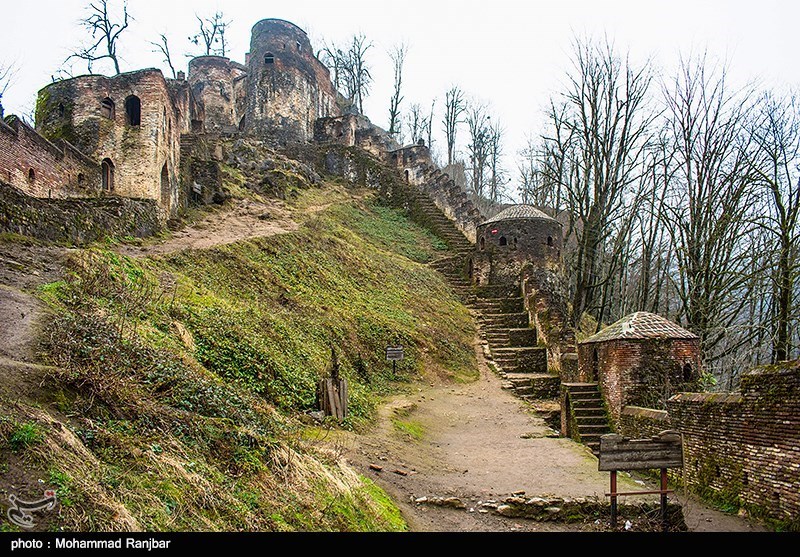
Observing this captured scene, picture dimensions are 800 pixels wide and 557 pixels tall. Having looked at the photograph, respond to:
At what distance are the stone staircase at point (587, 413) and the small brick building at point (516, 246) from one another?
35.3ft

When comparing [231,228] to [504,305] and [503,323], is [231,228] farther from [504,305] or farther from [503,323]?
[504,305]

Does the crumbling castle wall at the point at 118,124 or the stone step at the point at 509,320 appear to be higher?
the crumbling castle wall at the point at 118,124

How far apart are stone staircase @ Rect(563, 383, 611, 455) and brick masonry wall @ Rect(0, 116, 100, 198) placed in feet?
53.0

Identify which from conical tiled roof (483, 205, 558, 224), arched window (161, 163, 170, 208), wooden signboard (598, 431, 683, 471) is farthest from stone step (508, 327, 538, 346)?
arched window (161, 163, 170, 208)

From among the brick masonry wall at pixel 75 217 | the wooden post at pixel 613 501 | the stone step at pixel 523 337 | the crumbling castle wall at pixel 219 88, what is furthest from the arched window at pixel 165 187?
the crumbling castle wall at pixel 219 88

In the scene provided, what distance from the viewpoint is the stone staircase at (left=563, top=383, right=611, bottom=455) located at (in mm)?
12320

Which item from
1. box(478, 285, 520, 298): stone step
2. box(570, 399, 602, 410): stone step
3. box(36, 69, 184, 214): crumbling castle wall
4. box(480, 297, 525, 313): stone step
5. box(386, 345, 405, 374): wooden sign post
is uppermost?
box(36, 69, 184, 214): crumbling castle wall

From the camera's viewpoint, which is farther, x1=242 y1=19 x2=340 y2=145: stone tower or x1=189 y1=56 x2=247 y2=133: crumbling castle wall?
x1=189 y1=56 x2=247 y2=133: crumbling castle wall

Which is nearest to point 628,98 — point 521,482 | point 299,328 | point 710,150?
point 710,150

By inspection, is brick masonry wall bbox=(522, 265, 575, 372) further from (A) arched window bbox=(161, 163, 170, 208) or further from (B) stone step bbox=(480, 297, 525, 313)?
(A) arched window bbox=(161, 163, 170, 208)

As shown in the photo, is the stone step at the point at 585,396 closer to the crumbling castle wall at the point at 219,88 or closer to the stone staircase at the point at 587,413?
the stone staircase at the point at 587,413

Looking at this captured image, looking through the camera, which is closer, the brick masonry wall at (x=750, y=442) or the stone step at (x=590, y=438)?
the brick masonry wall at (x=750, y=442)

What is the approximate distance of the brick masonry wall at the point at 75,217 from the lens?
1138 centimetres
